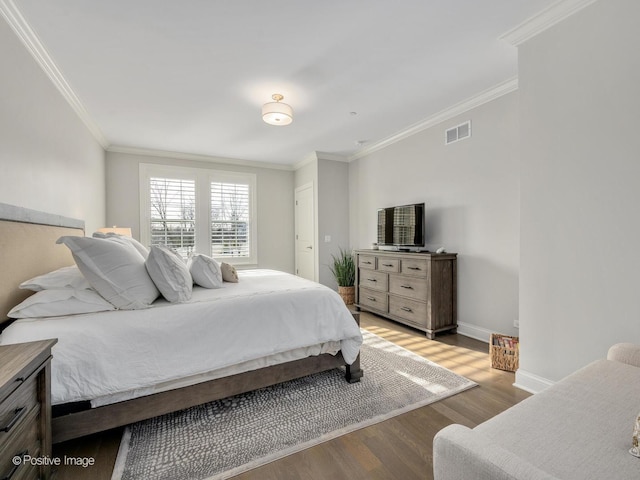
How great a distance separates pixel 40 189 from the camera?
2.29 metres

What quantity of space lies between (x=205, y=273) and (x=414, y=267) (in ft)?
7.58

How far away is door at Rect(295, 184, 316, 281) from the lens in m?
5.39

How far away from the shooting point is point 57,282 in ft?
5.92

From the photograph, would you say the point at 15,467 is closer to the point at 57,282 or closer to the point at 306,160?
the point at 57,282

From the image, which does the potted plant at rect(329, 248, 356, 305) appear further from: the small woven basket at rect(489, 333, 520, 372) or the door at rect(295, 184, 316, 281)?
the small woven basket at rect(489, 333, 520, 372)

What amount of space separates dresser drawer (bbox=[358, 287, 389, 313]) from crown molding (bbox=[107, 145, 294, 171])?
9.96 feet

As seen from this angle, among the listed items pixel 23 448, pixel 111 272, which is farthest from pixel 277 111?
pixel 23 448

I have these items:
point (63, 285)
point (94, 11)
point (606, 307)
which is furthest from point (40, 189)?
point (606, 307)

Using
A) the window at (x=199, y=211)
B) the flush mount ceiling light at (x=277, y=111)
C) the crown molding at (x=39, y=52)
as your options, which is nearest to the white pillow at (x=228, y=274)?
the flush mount ceiling light at (x=277, y=111)

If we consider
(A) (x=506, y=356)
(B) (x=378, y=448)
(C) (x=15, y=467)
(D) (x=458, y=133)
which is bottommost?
(B) (x=378, y=448)

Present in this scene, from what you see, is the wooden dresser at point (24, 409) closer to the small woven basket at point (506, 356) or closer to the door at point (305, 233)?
the small woven basket at point (506, 356)

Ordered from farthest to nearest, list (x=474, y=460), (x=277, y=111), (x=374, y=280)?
(x=374, y=280), (x=277, y=111), (x=474, y=460)

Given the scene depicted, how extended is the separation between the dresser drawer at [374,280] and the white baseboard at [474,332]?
0.99 m

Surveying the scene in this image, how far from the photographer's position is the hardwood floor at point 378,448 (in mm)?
1422
